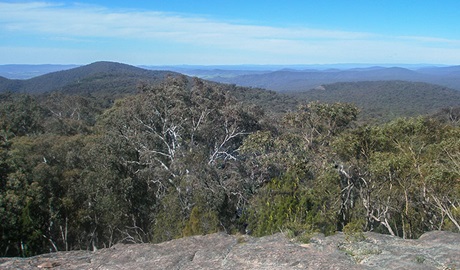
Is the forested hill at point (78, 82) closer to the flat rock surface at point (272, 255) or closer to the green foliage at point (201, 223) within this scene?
the green foliage at point (201, 223)

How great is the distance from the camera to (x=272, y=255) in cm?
691

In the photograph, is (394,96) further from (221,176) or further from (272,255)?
(272,255)

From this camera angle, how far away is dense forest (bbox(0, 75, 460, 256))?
1171 cm

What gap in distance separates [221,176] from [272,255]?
31.9 feet

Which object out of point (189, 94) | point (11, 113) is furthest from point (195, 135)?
point (11, 113)

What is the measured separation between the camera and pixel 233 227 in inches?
601

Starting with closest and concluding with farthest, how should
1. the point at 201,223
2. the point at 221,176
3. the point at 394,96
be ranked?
1. the point at 201,223
2. the point at 221,176
3. the point at 394,96

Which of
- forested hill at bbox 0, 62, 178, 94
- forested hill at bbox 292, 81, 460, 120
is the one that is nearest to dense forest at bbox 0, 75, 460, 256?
forested hill at bbox 0, 62, 178, 94

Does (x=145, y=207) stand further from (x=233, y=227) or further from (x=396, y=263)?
(x=396, y=263)

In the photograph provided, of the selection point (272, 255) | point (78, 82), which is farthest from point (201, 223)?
point (78, 82)

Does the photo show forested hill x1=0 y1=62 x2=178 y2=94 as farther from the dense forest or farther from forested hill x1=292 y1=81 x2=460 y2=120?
the dense forest

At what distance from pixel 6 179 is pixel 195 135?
8.34m

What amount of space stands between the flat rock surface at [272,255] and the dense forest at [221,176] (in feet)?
2.58

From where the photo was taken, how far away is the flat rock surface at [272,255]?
6.59 meters
